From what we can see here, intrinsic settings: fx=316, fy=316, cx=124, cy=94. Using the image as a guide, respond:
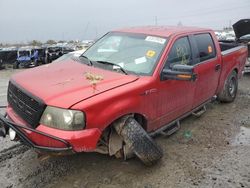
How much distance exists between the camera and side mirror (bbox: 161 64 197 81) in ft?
13.1

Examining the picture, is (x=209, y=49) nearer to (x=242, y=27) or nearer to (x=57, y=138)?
(x=57, y=138)

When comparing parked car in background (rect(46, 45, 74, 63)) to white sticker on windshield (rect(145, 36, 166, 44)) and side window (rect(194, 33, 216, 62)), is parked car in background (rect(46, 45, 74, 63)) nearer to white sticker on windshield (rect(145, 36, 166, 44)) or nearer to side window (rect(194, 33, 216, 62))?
side window (rect(194, 33, 216, 62))

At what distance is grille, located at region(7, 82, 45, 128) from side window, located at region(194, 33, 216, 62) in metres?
2.94

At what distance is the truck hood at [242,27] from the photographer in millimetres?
11930

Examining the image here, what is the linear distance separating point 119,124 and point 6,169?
170 cm

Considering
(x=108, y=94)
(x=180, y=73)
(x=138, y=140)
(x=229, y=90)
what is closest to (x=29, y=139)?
(x=108, y=94)

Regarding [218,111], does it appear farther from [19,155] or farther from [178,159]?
[19,155]

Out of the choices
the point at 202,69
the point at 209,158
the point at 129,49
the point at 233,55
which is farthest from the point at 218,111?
the point at 129,49

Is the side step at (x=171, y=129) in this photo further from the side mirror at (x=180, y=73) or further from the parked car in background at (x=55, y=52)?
the parked car in background at (x=55, y=52)

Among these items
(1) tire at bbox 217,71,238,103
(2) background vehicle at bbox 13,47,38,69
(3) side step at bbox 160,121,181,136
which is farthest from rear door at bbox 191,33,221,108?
(2) background vehicle at bbox 13,47,38,69

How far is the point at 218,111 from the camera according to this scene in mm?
6750

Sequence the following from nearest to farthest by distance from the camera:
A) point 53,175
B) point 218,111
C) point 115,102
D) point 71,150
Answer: point 71,150 < point 115,102 < point 53,175 < point 218,111

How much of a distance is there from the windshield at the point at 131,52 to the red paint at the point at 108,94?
0.43ft

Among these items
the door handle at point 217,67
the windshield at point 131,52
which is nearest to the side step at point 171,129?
the windshield at point 131,52
